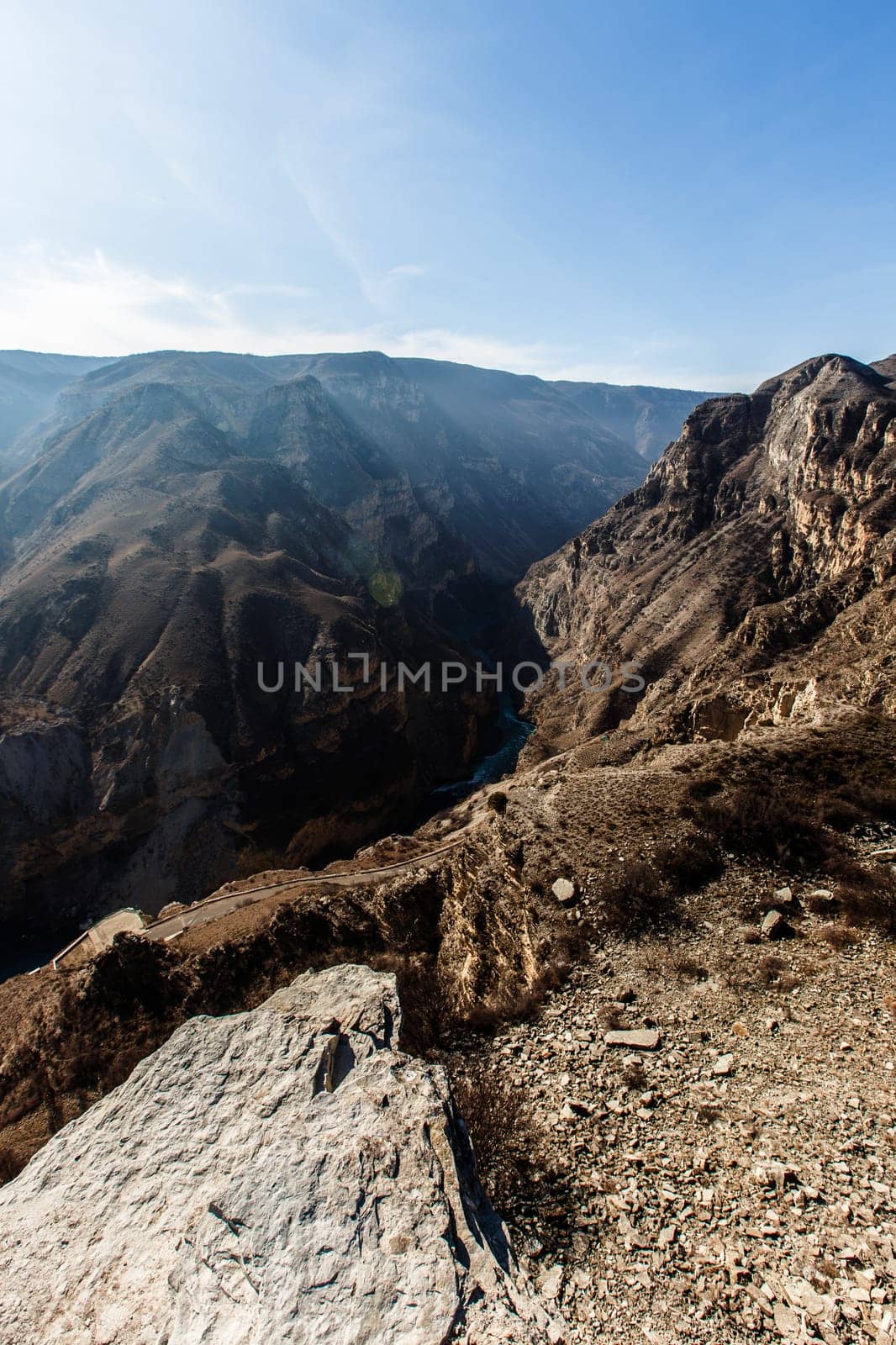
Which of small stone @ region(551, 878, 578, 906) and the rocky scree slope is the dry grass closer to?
small stone @ region(551, 878, 578, 906)

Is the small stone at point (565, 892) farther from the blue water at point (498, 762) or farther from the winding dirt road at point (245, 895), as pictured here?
the blue water at point (498, 762)

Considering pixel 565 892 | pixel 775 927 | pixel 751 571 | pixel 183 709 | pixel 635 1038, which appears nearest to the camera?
pixel 635 1038

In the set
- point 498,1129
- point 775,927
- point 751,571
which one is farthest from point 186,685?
point 751,571

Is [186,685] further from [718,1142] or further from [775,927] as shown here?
[718,1142]

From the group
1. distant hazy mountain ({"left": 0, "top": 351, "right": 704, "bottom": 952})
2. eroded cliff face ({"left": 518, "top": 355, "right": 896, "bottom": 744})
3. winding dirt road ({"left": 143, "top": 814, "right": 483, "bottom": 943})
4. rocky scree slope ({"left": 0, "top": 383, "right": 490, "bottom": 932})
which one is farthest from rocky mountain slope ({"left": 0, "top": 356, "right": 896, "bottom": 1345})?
distant hazy mountain ({"left": 0, "top": 351, "right": 704, "bottom": 952})

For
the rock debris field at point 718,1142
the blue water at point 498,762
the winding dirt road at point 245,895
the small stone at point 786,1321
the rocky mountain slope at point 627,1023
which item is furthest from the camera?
the blue water at point 498,762

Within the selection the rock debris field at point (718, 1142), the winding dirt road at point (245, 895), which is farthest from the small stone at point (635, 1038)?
the winding dirt road at point (245, 895)

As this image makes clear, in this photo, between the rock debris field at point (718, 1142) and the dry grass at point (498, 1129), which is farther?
the dry grass at point (498, 1129)
